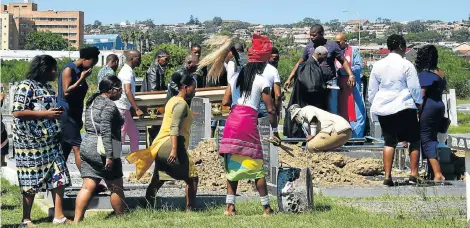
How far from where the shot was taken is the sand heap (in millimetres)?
13070

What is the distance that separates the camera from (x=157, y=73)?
54.6ft

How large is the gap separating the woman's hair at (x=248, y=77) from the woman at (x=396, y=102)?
253 cm

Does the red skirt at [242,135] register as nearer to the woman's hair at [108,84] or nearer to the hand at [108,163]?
the hand at [108,163]

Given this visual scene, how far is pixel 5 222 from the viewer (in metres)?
11.4

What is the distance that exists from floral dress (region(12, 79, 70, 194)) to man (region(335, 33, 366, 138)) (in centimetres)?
637

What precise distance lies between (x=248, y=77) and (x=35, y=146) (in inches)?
91.6

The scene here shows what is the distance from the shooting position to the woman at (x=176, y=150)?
34.9 feet

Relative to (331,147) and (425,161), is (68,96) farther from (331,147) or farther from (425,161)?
(425,161)

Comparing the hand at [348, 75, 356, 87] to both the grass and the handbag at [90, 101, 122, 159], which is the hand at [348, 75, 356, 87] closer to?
the grass

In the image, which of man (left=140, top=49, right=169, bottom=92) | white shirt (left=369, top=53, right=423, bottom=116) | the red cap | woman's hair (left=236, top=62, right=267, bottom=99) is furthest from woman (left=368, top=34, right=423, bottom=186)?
man (left=140, top=49, right=169, bottom=92)

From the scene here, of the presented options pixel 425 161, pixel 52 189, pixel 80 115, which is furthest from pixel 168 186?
pixel 425 161

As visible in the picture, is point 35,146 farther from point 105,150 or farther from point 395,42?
point 395,42

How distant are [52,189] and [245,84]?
2.30 m

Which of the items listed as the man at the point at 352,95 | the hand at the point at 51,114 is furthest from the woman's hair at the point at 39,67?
the man at the point at 352,95
